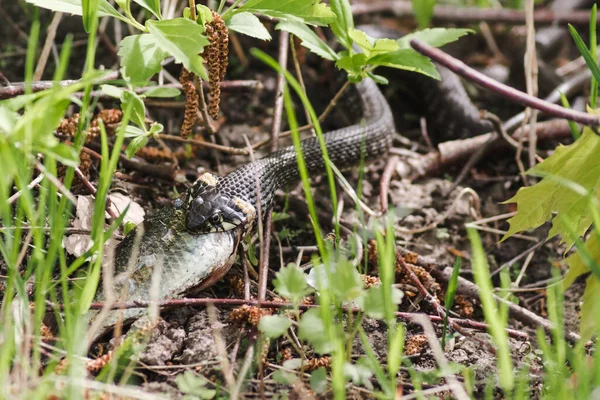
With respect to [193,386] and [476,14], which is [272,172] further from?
[476,14]

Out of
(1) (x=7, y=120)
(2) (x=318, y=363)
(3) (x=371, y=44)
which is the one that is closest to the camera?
(1) (x=7, y=120)

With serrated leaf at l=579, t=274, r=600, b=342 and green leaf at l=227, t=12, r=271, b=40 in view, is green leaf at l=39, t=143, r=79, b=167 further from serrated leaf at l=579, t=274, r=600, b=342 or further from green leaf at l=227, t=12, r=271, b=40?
serrated leaf at l=579, t=274, r=600, b=342

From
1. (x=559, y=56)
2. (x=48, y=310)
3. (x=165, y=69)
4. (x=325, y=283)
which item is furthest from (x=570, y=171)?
(x=559, y=56)

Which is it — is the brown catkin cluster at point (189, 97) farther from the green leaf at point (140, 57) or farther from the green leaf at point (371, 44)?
the green leaf at point (371, 44)

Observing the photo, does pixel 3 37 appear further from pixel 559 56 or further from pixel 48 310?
pixel 559 56

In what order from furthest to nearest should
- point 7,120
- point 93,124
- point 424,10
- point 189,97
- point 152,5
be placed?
point 424,10
point 93,124
point 189,97
point 152,5
point 7,120

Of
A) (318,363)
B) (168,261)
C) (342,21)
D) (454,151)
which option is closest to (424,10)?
(454,151)

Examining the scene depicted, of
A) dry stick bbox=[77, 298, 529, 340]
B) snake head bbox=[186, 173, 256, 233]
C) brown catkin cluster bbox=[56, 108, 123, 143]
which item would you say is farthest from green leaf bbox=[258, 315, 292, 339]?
brown catkin cluster bbox=[56, 108, 123, 143]
